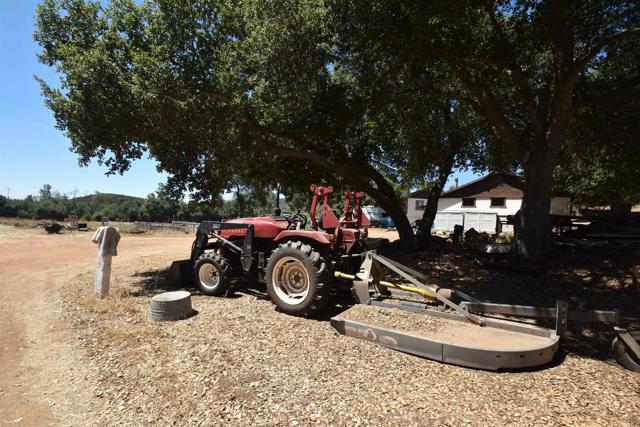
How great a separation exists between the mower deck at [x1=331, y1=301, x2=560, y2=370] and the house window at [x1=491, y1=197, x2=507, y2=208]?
3054 cm

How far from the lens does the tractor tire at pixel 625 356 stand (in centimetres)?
422

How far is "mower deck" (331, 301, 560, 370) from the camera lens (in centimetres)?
406

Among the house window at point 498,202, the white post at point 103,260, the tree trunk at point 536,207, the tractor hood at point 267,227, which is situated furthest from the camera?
the house window at point 498,202

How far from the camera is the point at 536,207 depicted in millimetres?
9641

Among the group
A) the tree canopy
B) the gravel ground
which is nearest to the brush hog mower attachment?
the gravel ground

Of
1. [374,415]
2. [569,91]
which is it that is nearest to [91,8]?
[374,415]

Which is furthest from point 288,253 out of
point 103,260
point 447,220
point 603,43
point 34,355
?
point 447,220

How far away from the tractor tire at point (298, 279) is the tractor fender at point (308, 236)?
0.18 meters

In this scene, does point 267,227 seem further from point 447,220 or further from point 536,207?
point 447,220

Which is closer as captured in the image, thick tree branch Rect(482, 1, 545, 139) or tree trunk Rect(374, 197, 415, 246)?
thick tree branch Rect(482, 1, 545, 139)

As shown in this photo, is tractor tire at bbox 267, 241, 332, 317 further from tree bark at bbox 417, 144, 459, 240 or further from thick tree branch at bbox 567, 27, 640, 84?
tree bark at bbox 417, 144, 459, 240

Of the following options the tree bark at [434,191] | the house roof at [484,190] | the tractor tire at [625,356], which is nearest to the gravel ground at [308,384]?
the tractor tire at [625,356]

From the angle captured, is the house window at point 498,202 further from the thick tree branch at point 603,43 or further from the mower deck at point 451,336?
the mower deck at point 451,336

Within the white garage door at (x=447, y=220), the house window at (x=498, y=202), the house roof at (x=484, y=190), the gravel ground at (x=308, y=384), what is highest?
the house roof at (x=484, y=190)
